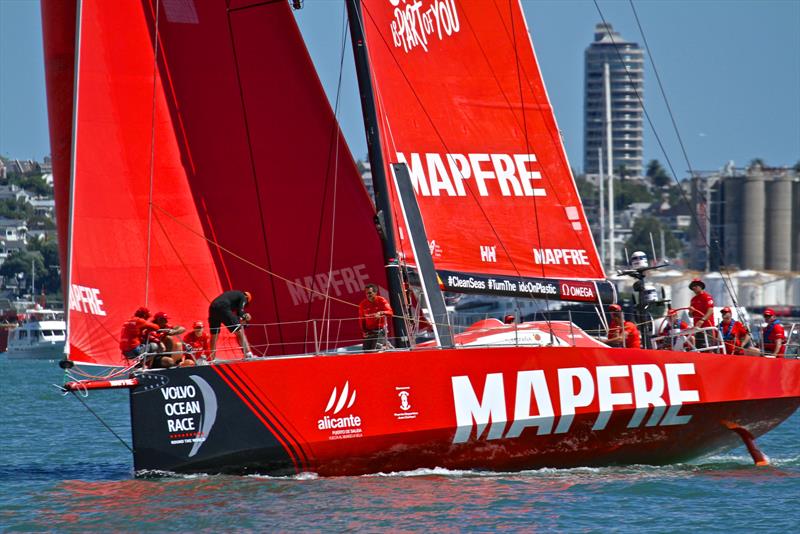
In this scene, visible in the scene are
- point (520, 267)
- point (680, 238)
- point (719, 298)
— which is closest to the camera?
point (520, 267)

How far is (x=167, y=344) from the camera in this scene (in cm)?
1377

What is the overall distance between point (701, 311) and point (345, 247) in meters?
3.79

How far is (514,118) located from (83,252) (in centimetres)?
482

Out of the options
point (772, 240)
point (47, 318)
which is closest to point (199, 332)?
point (47, 318)

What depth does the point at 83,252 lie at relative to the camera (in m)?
13.9

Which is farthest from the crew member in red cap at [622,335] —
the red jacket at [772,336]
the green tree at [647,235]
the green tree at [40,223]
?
the green tree at [647,235]

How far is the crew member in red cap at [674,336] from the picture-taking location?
15422mm

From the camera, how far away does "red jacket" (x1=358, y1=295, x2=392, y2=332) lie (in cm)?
1421

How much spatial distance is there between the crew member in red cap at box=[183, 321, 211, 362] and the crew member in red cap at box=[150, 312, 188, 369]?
0.19 meters

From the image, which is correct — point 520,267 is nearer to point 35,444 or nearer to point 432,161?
point 432,161

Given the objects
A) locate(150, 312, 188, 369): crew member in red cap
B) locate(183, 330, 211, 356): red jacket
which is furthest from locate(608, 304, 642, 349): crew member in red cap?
locate(150, 312, 188, 369): crew member in red cap

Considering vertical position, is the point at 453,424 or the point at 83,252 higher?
the point at 83,252

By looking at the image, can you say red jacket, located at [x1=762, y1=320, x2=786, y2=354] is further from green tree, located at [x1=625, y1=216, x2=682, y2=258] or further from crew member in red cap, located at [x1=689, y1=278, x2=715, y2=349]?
green tree, located at [x1=625, y1=216, x2=682, y2=258]

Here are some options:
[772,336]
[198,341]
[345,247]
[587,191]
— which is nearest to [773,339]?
[772,336]
